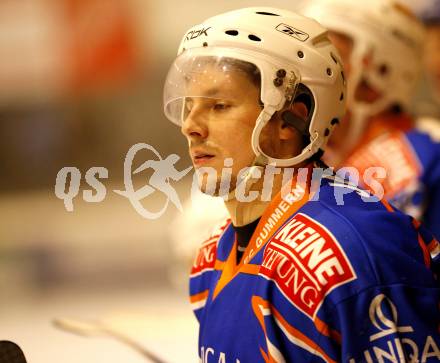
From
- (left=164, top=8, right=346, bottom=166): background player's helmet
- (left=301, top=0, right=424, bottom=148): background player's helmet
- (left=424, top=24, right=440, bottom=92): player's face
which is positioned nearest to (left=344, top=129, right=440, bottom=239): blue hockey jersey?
(left=301, top=0, right=424, bottom=148): background player's helmet

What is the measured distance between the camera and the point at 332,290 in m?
1.42

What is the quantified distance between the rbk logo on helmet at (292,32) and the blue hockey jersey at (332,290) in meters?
0.29

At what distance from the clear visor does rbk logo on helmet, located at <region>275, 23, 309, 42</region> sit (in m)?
0.10

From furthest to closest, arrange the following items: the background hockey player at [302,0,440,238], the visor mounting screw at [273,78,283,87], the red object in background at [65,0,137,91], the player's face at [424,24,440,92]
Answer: the red object in background at [65,0,137,91] < the player's face at [424,24,440,92] < the background hockey player at [302,0,440,238] < the visor mounting screw at [273,78,283,87]

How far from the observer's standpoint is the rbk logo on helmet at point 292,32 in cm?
164

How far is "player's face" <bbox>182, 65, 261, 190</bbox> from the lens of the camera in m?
1.61

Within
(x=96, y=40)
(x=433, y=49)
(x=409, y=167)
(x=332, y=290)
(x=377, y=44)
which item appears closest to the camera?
(x=332, y=290)

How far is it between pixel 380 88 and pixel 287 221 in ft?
4.88

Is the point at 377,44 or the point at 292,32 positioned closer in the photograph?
the point at 292,32

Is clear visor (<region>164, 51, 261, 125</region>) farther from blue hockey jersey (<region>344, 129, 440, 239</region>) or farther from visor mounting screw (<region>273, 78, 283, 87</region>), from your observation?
blue hockey jersey (<region>344, 129, 440, 239</region>)

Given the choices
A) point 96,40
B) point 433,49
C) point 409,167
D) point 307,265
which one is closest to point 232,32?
point 307,265

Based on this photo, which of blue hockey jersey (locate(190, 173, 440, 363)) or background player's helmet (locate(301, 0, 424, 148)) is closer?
blue hockey jersey (locate(190, 173, 440, 363))

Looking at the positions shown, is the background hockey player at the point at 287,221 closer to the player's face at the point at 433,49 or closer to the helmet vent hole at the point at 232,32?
the helmet vent hole at the point at 232,32

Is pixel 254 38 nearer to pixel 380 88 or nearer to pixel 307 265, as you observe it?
pixel 307 265
